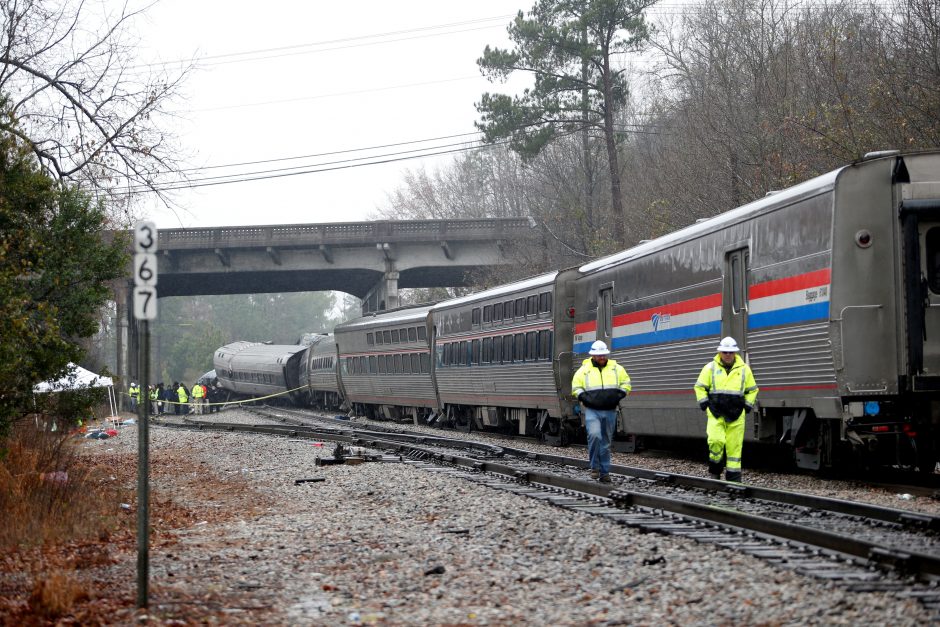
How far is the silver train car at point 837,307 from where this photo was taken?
38.9 ft

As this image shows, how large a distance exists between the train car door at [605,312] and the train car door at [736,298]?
15.7 ft

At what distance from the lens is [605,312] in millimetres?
20109

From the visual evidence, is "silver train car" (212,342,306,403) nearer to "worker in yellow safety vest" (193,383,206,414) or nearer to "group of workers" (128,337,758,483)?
"worker in yellow safety vest" (193,383,206,414)

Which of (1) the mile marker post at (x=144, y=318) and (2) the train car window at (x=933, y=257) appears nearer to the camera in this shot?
(1) the mile marker post at (x=144, y=318)

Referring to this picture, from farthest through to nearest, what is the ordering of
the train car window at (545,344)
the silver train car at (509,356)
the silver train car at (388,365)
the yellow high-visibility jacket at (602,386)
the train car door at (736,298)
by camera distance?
the silver train car at (388,365) < the train car window at (545,344) < the silver train car at (509,356) < the train car door at (736,298) < the yellow high-visibility jacket at (602,386)

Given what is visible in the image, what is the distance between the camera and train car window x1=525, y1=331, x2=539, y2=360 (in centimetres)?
2312

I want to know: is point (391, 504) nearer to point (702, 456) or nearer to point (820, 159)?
point (702, 456)

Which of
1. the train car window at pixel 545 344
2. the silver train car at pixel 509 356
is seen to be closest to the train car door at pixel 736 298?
the silver train car at pixel 509 356

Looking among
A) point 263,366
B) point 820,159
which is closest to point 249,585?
point 820,159

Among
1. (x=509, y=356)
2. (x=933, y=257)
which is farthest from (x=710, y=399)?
(x=509, y=356)

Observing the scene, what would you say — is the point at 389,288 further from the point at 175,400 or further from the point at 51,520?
the point at 51,520

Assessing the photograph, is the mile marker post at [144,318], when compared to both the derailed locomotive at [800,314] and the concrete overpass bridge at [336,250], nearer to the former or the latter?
the derailed locomotive at [800,314]

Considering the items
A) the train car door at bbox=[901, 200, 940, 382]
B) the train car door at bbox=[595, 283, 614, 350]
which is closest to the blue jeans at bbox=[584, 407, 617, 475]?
the train car door at bbox=[901, 200, 940, 382]

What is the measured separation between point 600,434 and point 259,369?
49.0m
